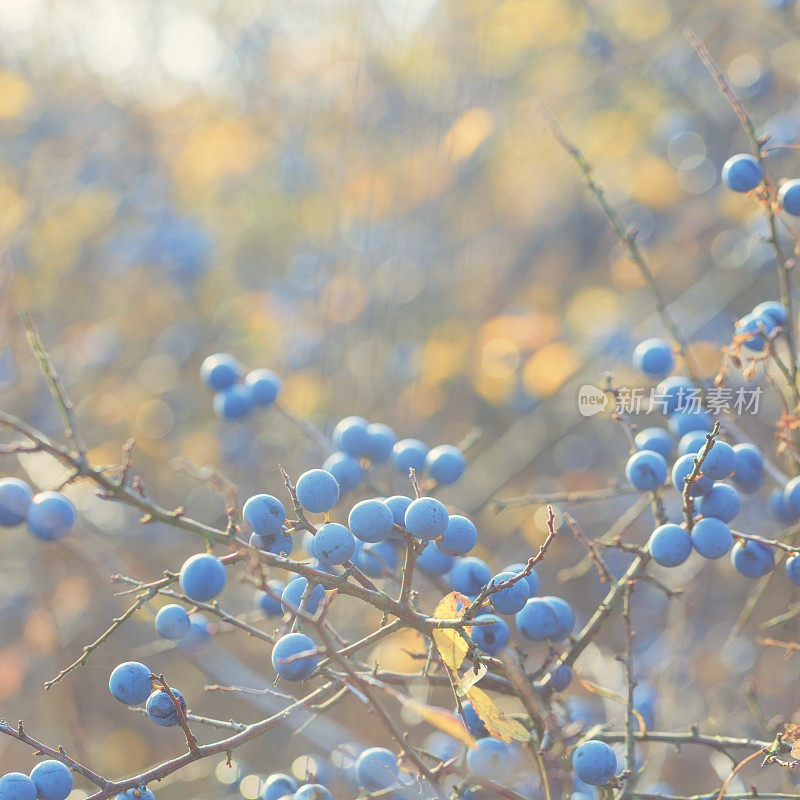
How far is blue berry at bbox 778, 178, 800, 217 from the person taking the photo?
7.62 ft

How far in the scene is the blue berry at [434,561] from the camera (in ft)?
7.13

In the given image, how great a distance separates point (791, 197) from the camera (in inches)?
92.0

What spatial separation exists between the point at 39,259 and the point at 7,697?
3.60 m

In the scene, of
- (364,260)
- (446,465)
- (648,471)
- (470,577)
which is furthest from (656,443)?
(364,260)

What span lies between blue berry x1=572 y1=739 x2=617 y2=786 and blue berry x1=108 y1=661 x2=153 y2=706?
3.54ft

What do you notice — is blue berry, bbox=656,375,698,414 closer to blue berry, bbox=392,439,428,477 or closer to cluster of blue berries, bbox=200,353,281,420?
blue berry, bbox=392,439,428,477

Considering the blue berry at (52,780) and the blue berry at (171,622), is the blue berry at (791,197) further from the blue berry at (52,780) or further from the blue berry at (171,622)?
the blue berry at (52,780)

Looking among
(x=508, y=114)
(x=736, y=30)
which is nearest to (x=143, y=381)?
(x=508, y=114)

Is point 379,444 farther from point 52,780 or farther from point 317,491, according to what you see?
point 52,780

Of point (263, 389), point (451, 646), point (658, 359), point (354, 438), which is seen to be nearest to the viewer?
point (451, 646)

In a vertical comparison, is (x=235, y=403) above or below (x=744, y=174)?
below

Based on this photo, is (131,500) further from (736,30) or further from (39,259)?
(736,30)

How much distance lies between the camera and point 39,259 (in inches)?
262

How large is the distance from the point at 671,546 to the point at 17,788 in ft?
5.49
